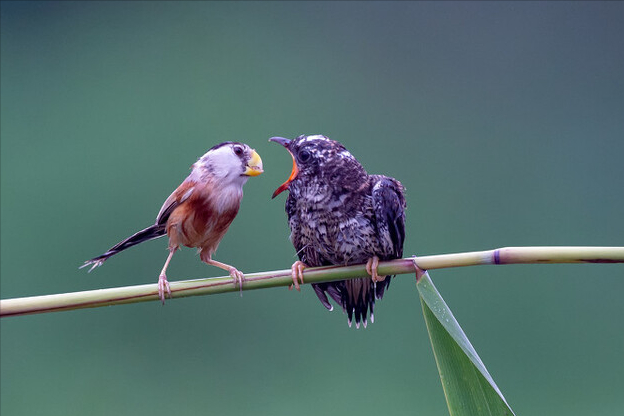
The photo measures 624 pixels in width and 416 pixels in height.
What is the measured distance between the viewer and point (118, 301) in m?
1.14

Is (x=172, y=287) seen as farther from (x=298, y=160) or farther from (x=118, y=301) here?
(x=298, y=160)

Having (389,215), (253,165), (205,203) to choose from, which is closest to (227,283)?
(253,165)

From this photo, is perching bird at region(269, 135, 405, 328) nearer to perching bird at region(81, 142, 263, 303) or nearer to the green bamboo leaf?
perching bird at region(81, 142, 263, 303)

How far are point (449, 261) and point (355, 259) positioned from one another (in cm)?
63

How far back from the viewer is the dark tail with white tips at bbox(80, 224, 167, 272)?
145cm

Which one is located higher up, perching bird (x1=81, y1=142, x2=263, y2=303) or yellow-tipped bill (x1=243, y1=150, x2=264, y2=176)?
yellow-tipped bill (x1=243, y1=150, x2=264, y2=176)

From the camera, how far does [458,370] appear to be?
3.84ft

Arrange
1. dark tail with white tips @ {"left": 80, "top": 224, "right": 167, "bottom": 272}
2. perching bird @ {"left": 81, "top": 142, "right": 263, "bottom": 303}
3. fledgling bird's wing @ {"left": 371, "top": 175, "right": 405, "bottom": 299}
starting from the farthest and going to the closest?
fledgling bird's wing @ {"left": 371, "top": 175, "right": 405, "bottom": 299} < perching bird @ {"left": 81, "top": 142, "right": 263, "bottom": 303} < dark tail with white tips @ {"left": 80, "top": 224, "right": 167, "bottom": 272}

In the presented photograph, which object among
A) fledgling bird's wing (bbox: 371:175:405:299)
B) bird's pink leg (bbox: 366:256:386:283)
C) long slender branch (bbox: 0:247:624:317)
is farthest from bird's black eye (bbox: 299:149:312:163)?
long slender branch (bbox: 0:247:624:317)

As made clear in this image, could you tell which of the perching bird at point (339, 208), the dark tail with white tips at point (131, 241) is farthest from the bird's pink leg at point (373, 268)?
the dark tail with white tips at point (131, 241)

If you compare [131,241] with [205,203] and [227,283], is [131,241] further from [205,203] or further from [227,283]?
[227,283]

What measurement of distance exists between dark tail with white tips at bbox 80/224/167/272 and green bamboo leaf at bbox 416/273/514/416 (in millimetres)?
612

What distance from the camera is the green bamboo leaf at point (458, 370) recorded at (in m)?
1.12

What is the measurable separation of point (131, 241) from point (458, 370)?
2.35ft
